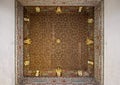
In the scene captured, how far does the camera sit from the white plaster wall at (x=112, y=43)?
7.73 ft

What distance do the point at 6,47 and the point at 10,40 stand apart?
10cm

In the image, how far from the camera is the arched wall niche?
8.43 feet

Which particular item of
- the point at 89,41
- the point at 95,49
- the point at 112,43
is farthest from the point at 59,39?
the point at 112,43

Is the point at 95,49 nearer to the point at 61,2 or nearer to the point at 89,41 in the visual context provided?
the point at 89,41

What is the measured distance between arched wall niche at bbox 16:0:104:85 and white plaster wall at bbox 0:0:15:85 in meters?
0.17

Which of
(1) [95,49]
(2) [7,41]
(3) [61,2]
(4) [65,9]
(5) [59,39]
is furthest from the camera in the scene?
(5) [59,39]

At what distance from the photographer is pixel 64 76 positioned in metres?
3.00

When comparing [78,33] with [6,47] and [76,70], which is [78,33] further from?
[6,47]

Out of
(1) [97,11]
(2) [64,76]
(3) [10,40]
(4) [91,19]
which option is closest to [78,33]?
(4) [91,19]

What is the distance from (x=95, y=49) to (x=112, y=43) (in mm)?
546

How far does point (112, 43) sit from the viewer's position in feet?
7.86

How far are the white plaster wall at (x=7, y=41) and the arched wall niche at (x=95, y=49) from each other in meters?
0.17

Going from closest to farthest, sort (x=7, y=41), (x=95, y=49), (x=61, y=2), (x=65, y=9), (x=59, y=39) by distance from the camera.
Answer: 1. (x=7, y=41)
2. (x=61, y=2)
3. (x=95, y=49)
4. (x=65, y=9)
5. (x=59, y=39)

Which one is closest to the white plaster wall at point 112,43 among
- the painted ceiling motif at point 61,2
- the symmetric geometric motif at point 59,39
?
the painted ceiling motif at point 61,2
